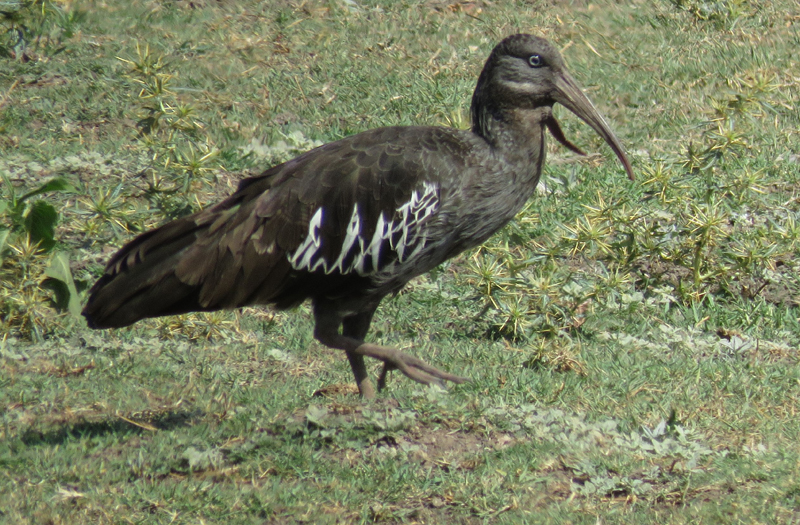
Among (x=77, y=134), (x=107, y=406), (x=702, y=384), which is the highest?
(x=77, y=134)

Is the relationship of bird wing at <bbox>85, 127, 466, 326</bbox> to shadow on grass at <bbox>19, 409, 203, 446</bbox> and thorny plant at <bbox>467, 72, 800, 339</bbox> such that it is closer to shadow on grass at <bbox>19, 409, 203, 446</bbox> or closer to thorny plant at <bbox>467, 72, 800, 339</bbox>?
shadow on grass at <bbox>19, 409, 203, 446</bbox>

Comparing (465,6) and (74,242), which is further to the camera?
(465,6)

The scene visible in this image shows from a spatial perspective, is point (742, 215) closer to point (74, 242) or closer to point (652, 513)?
point (652, 513)

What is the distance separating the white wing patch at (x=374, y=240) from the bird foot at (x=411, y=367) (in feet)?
1.24

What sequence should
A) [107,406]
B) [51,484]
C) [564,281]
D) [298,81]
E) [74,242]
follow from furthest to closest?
[298,81] → [74,242] → [564,281] → [107,406] → [51,484]

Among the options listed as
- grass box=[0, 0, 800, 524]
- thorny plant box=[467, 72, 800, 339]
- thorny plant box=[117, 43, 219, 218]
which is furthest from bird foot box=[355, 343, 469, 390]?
thorny plant box=[117, 43, 219, 218]

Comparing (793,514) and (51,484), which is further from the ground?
(51,484)

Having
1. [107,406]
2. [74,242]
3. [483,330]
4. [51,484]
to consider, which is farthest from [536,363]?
[74,242]

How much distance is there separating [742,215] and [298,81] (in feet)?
12.9

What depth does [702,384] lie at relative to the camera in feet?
17.5

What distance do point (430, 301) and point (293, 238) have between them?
1.95 metres

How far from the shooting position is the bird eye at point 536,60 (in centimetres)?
510

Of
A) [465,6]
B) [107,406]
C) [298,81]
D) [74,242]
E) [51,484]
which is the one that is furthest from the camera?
[465,6]

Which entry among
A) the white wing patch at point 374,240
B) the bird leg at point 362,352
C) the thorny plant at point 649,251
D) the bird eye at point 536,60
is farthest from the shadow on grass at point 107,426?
the bird eye at point 536,60
